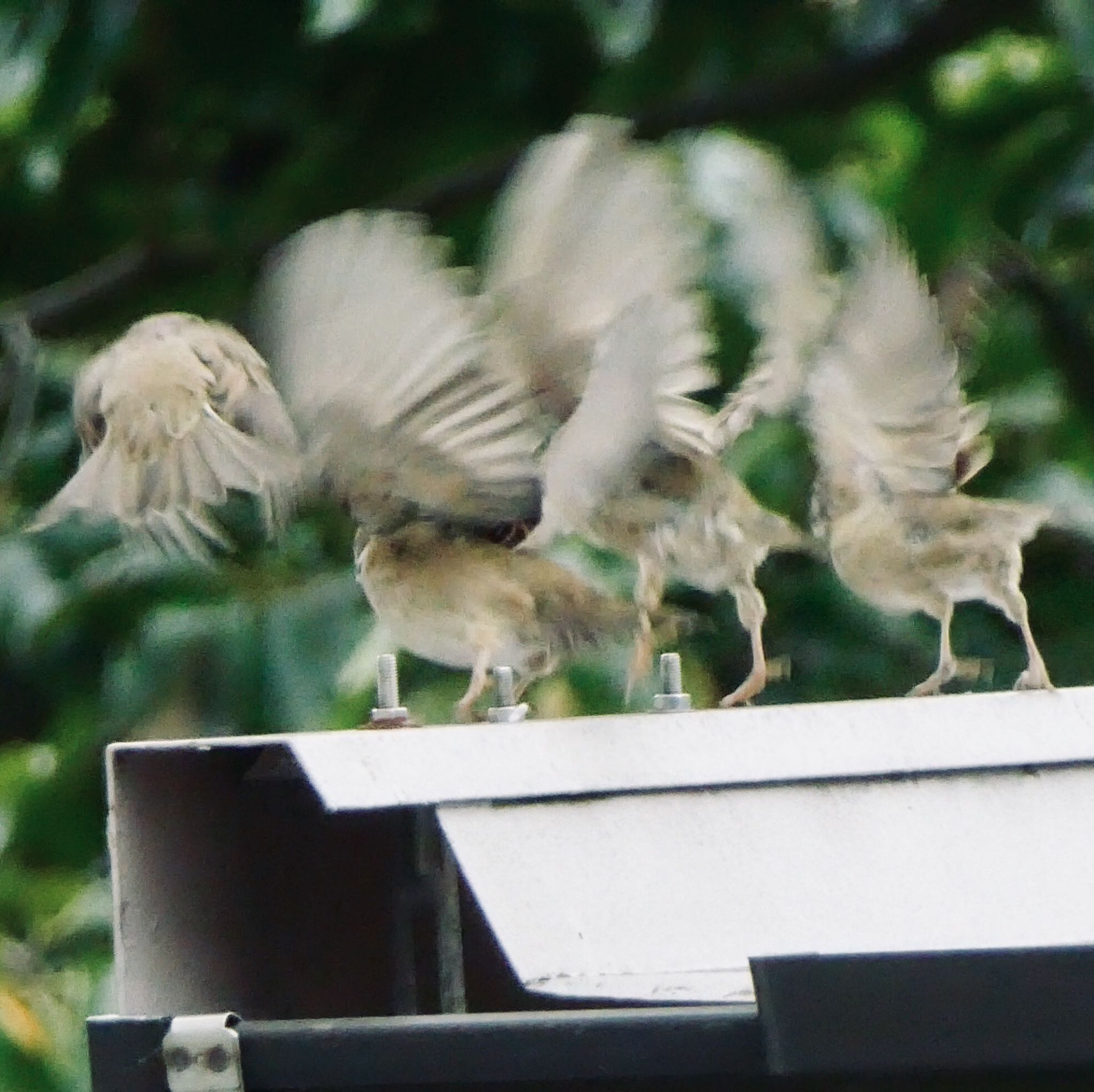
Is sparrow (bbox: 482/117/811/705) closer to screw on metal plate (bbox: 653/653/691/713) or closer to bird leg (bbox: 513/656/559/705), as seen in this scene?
bird leg (bbox: 513/656/559/705)

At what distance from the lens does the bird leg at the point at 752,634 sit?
1.92 meters

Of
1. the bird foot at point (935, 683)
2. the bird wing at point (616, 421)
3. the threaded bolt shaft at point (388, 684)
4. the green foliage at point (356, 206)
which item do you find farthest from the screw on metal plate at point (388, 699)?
the green foliage at point (356, 206)

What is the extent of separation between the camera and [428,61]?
2943 millimetres

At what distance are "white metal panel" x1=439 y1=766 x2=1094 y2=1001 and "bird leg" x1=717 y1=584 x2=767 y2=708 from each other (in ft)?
1.82

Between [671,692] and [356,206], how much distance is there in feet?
5.43

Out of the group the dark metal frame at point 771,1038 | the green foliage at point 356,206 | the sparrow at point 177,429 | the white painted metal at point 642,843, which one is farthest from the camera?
the green foliage at point 356,206

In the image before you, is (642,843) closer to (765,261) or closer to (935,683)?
(935,683)

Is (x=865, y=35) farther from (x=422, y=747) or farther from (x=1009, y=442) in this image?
(x=422, y=747)

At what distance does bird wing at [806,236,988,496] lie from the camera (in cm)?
183

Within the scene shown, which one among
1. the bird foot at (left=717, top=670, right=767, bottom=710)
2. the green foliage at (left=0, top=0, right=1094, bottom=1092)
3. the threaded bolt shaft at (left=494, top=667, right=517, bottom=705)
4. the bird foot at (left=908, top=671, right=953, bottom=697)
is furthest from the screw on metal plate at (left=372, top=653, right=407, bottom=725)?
the green foliage at (left=0, top=0, right=1094, bottom=1092)

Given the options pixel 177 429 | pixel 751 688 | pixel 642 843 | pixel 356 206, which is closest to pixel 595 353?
pixel 751 688

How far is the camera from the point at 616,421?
1588mm

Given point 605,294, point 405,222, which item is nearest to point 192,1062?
point 605,294

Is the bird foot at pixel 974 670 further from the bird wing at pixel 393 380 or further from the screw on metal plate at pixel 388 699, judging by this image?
the screw on metal plate at pixel 388 699
